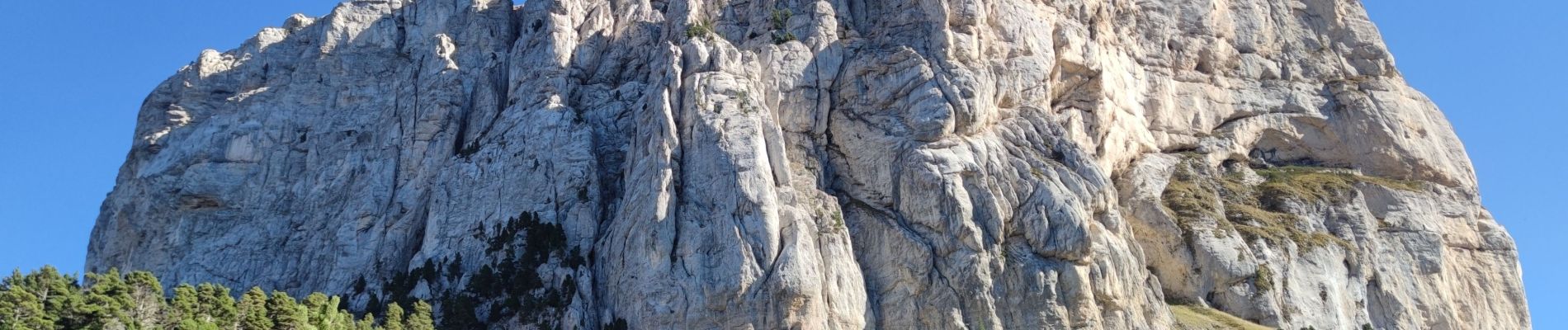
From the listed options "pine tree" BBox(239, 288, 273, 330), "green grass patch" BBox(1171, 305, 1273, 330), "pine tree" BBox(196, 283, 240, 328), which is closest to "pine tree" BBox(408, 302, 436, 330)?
"pine tree" BBox(239, 288, 273, 330)

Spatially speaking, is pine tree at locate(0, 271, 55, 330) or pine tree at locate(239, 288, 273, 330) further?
pine tree at locate(239, 288, 273, 330)

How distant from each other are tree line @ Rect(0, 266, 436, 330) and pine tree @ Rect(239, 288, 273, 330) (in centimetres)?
5

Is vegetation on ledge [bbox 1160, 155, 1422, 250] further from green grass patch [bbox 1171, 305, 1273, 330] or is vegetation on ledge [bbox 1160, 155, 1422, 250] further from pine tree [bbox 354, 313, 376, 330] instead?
pine tree [bbox 354, 313, 376, 330]

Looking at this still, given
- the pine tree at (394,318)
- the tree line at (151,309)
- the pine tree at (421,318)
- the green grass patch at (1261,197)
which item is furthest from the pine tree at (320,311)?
the green grass patch at (1261,197)

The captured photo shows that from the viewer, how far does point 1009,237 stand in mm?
103875

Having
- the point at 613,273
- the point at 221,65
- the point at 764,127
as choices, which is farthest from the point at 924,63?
the point at 221,65

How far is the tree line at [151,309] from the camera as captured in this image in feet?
288

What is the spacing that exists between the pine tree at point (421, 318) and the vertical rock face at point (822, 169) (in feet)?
9.18

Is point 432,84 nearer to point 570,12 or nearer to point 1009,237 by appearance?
point 570,12

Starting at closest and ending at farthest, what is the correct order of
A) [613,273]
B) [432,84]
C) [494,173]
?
[613,273]
[494,173]
[432,84]

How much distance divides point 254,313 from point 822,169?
38746mm

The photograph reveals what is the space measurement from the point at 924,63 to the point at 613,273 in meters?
28.1

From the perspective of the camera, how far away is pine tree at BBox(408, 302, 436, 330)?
9694cm

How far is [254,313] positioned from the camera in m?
92.9
